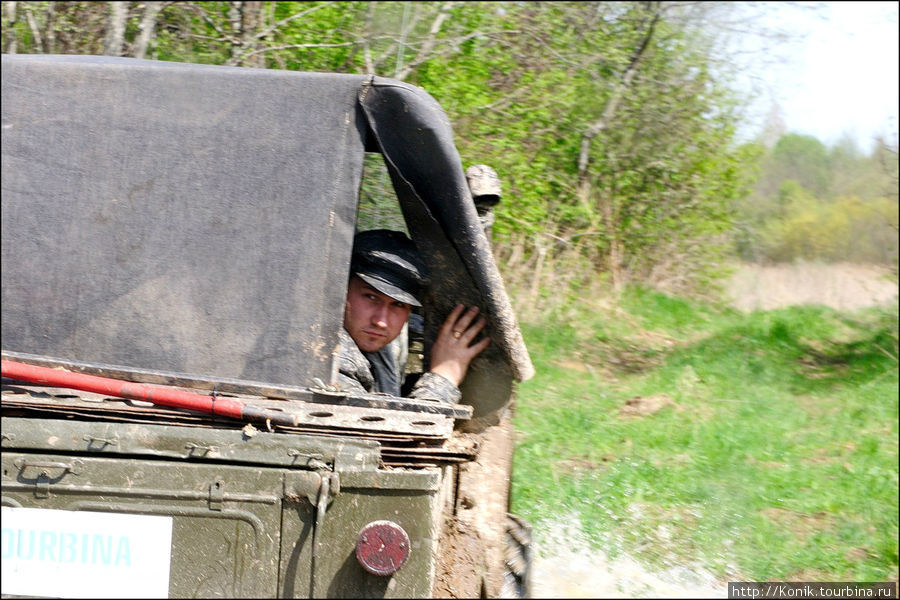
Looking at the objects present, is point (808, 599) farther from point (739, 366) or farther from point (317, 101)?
point (739, 366)

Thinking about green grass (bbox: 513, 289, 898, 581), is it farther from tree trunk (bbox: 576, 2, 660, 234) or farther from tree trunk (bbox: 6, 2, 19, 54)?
tree trunk (bbox: 6, 2, 19, 54)

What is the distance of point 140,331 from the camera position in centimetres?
261

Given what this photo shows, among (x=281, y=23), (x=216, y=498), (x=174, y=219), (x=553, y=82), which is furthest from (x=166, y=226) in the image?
(x=553, y=82)

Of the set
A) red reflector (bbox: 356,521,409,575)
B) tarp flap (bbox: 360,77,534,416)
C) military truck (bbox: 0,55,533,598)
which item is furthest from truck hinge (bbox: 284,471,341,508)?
tarp flap (bbox: 360,77,534,416)

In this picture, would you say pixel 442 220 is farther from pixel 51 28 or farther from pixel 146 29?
pixel 51 28

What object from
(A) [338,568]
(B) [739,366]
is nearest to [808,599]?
(A) [338,568]

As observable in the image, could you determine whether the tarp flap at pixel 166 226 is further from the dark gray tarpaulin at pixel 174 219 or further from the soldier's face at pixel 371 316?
the soldier's face at pixel 371 316

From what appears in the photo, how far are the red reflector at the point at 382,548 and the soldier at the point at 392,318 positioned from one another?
87cm

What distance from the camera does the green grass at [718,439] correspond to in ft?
17.3

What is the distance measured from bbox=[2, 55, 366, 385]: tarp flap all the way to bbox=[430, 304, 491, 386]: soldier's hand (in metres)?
0.74

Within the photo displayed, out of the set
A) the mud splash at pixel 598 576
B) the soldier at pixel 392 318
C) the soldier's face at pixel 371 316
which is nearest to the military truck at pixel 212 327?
the soldier at pixel 392 318

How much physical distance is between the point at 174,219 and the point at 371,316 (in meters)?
0.93

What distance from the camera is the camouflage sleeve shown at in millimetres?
3164

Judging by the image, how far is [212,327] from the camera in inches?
103
